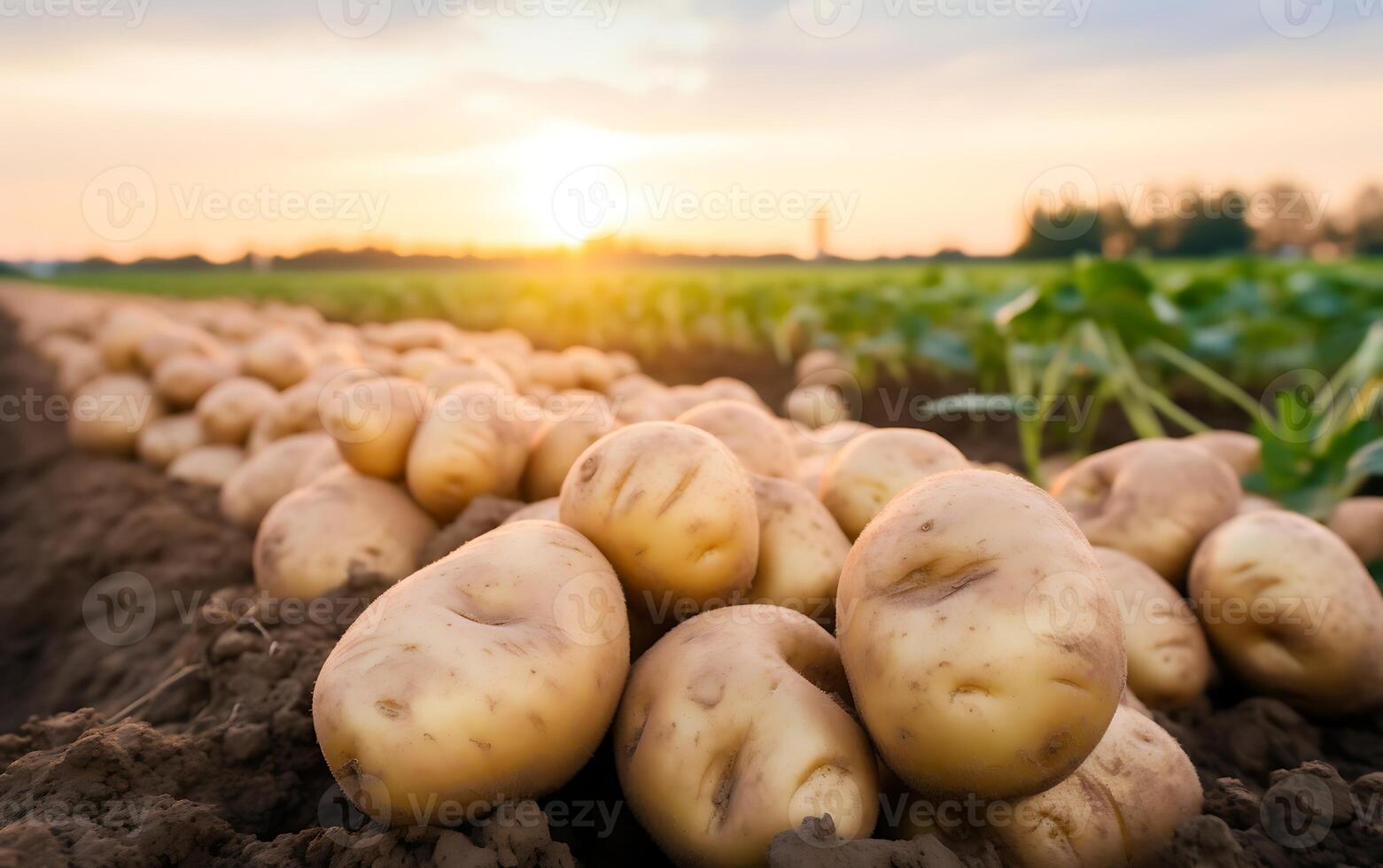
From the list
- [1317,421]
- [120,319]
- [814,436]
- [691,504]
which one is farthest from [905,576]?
[120,319]

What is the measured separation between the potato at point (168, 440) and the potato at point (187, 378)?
0.15 m

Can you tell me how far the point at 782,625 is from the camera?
167 cm

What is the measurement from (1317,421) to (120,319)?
690 cm

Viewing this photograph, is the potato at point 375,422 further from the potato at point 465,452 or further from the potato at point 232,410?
the potato at point 232,410

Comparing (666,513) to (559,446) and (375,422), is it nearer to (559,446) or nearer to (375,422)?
(559,446)

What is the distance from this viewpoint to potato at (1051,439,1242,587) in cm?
251

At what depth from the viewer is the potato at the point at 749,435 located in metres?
2.25

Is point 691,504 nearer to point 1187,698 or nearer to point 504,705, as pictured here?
point 504,705

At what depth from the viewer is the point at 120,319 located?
577 centimetres

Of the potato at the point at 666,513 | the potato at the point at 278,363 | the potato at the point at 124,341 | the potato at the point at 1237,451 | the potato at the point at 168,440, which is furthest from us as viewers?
the potato at the point at 124,341

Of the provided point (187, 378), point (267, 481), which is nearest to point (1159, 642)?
point (267, 481)

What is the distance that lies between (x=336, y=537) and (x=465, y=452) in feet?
1.53

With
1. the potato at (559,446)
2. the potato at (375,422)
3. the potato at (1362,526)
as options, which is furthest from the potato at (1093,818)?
the potato at (1362,526)
